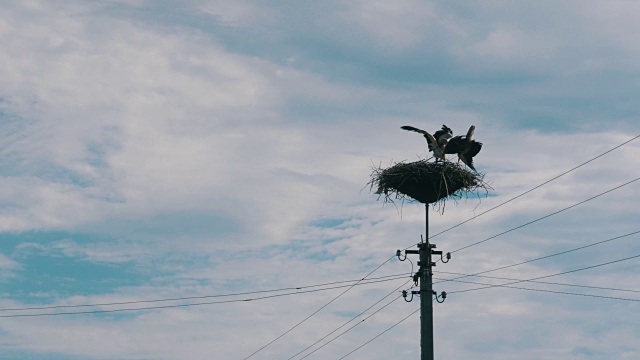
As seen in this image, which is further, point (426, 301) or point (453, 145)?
point (453, 145)

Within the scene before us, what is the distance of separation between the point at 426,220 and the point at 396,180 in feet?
3.93

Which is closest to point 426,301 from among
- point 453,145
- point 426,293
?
point 426,293

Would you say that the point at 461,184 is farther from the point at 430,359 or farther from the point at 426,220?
the point at 430,359

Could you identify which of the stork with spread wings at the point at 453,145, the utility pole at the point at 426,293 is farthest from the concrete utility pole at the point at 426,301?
the stork with spread wings at the point at 453,145

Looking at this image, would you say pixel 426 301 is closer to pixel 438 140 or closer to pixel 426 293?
pixel 426 293

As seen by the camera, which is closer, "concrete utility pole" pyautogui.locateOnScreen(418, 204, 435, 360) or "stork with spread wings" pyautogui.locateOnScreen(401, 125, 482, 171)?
"concrete utility pole" pyautogui.locateOnScreen(418, 204, 435, 360)

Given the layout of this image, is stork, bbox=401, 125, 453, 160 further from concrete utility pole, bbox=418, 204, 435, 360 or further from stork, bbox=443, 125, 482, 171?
concrete utility pole, bbox=418, 204, 435, 360

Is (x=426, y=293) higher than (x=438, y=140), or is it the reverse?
(x=438, y=140)

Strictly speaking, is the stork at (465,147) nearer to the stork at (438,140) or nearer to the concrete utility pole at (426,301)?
the stork at (438,140)

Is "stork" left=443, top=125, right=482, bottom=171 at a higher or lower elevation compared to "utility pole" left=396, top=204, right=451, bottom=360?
higher

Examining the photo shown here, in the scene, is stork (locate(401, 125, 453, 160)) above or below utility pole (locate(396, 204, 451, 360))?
above

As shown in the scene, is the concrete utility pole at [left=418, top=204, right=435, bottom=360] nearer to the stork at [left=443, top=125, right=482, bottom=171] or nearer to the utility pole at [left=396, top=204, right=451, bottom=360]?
the utility pole at [left=396, top=204, right=451, bottom=360]

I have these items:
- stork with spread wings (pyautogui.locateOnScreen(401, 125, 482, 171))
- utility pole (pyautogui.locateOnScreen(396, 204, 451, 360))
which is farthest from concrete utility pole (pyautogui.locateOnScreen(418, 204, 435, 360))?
stork with spread wings (pyautogui.locateOnScreen(401, 125, 482, 171))

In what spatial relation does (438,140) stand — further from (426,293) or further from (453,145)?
(426,293)
